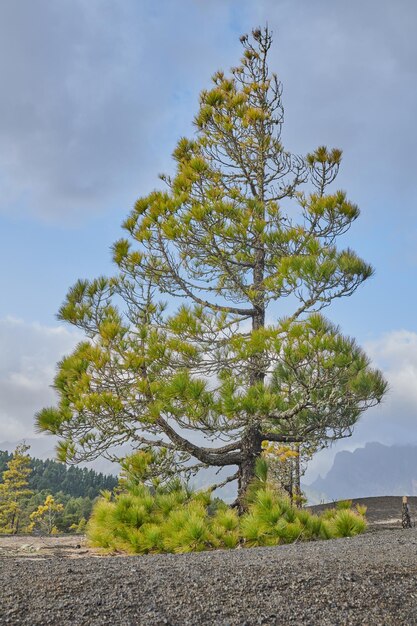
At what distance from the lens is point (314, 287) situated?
7.91 metres

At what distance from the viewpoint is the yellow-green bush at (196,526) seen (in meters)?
6.30

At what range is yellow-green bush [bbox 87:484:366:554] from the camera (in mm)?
6297

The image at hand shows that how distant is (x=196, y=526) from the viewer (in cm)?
614

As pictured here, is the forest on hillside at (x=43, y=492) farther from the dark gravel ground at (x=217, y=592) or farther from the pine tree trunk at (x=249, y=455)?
the dark gravel ground at (x=217, y=592)

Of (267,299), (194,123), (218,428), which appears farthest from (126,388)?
(194,123)

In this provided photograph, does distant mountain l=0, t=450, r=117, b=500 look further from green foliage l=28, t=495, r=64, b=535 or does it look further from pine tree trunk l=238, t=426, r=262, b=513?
pine tree trunk l=238, t=426, r=262, b=513

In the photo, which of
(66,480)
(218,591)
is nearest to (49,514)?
(218,591)

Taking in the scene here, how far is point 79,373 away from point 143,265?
2434 mm

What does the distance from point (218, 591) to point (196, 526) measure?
310 cm

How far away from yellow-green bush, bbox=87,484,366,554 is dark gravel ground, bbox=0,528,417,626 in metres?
2.34

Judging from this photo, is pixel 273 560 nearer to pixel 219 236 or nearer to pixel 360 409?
pixel 360 409

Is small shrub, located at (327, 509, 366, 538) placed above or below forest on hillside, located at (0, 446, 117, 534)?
below

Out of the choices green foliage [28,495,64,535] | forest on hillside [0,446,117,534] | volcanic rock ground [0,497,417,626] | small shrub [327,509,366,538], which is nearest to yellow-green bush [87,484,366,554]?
small shrub [327,509,366,538]

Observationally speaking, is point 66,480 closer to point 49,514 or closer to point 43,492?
point 43,492
